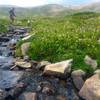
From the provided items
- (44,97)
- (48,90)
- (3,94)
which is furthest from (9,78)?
(44,97)

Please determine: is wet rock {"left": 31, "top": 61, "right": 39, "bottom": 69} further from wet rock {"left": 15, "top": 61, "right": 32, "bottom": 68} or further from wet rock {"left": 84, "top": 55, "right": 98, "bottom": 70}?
wet rock {"left": 84, "top": 55, "right": 98, "bottom": 70}

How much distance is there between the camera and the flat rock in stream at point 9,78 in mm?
13113

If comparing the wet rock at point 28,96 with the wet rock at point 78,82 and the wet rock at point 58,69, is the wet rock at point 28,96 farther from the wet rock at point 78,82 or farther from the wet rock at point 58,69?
the wet rock at point 78,82

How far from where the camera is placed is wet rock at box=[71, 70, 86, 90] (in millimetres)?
13109

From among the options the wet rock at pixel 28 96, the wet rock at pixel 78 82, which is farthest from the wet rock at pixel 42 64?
the wet rock at pixel 28 96

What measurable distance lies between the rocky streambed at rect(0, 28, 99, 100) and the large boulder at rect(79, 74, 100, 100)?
36 cm

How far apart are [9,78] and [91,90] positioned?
384cm

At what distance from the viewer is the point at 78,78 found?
13273 millimetres

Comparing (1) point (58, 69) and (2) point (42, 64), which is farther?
(2) point (42, 64)

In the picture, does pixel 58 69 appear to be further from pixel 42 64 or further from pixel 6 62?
pixel 6 62

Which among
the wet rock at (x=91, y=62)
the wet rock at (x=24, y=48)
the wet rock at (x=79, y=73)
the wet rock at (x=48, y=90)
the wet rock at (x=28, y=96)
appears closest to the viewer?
the wet rock at (x=28, y=96)

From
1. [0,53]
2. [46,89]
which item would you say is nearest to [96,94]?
[46,89]

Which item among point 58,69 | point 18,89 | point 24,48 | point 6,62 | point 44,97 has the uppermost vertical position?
point 58,69

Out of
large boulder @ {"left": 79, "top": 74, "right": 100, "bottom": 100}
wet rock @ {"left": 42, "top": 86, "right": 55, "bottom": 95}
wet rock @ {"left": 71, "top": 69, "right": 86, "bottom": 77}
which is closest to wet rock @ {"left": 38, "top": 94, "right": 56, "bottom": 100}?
wet rock @ {"left": 42, "top": 86, "right": 55, "bottom": 95}
